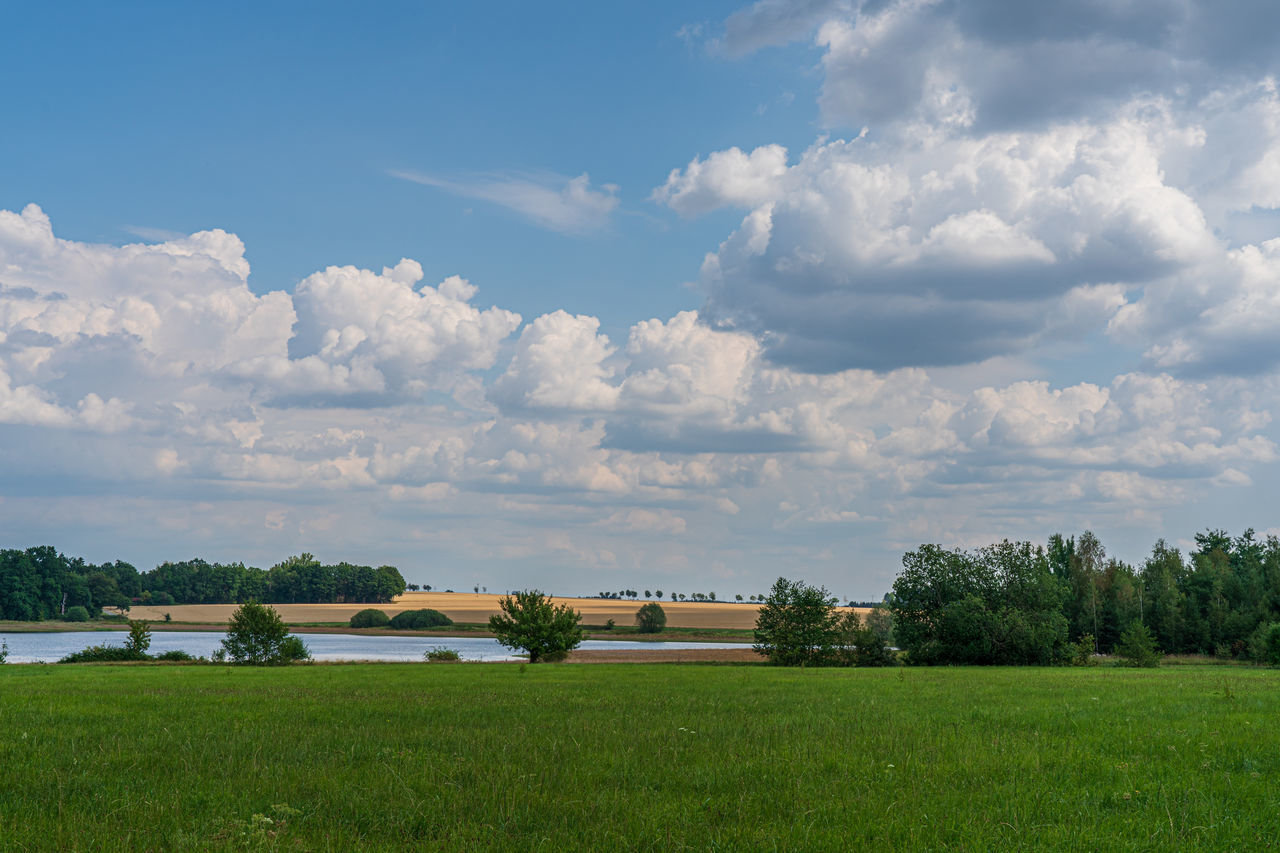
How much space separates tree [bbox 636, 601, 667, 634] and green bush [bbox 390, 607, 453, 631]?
46488 millimetres

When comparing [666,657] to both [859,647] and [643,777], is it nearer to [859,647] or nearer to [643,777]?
[859,647]

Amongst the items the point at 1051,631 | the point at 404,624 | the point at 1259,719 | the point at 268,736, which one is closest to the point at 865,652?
the point at 1051,631

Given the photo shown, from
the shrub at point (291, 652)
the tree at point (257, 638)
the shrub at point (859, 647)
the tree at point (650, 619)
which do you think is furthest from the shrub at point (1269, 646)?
the tree at point (650, 619)

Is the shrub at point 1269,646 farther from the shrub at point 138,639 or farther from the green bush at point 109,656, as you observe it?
the shrub at point 138,639

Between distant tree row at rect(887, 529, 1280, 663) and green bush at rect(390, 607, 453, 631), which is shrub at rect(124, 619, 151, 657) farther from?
green bush at rect(390, 607, 453, 631)

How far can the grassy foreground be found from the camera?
7.84 meters

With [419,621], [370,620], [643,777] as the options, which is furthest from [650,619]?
[643,777]

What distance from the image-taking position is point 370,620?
17225cm

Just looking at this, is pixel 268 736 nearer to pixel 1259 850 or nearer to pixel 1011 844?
pixel 1011 844

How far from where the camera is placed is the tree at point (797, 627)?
6644 cm

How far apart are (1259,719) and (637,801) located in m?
13.8

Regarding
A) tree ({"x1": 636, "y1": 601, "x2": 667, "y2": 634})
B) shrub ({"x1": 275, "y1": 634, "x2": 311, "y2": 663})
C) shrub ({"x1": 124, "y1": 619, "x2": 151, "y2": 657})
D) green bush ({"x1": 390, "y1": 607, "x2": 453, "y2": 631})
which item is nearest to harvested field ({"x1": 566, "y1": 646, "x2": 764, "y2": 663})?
shrub ({"x1": 275, "y1": 634, "x2": 311, "y2": 663})

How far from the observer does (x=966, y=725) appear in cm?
1533

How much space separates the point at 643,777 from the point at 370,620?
176 m
